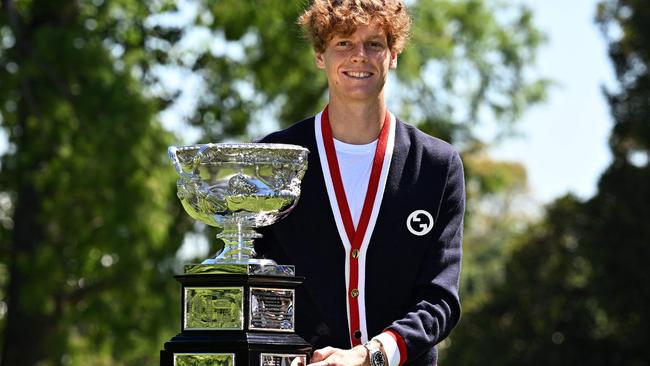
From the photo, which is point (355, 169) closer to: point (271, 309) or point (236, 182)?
point (236, 182)

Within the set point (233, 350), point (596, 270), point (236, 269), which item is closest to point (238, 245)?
point (236, 269)

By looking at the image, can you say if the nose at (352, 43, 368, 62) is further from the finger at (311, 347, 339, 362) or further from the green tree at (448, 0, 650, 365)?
the green tree at (448, 0, 650, 365)

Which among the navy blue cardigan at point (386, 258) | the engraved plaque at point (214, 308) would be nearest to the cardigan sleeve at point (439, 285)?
the navy blue cardigan at point (386, 258)

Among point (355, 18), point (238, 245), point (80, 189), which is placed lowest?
point (238, 245)

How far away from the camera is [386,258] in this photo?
4.94 meters

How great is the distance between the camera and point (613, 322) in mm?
32469

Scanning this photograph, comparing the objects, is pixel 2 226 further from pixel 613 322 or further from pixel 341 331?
pixel 341 331

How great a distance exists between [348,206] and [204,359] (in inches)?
30.2

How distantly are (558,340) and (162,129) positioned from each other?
597 inches

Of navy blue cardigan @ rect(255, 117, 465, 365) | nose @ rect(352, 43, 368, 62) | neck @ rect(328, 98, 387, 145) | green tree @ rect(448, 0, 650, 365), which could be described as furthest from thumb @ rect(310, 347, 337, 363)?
green tree @ rect(448, 0, 650, 365)

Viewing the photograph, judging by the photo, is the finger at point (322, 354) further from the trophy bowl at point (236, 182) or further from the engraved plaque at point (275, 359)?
the trophy bowl at point (236, 182)

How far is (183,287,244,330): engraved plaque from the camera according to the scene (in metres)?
4.49

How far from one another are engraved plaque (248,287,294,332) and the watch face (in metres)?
0.25

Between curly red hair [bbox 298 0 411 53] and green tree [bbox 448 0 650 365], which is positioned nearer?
curly red hair [bbox 298 0 411 53]
